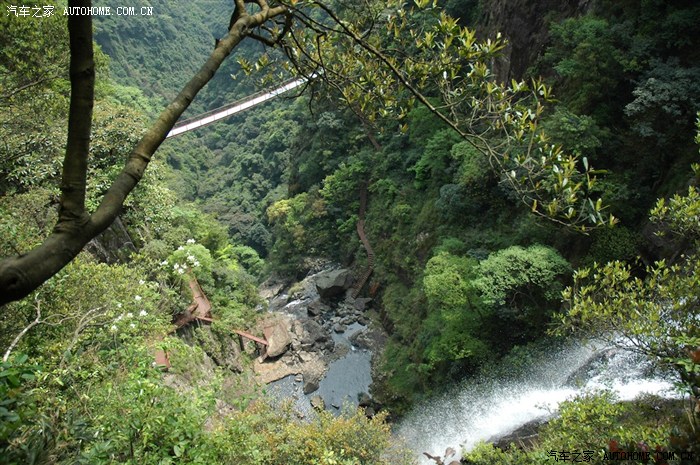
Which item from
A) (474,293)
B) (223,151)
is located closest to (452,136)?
(474,293)

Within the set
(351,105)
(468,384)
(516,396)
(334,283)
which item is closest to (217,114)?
(334,283)

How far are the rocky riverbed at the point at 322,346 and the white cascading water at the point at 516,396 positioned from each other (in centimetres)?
247

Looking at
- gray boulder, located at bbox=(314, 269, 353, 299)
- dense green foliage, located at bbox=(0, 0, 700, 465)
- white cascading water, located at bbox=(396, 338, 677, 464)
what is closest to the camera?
dense green foliage, located at bbox=(0, 0, 700, 465)

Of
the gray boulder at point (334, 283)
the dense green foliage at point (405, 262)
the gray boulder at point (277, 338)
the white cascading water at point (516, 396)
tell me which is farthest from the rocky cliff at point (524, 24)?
the gray boulder at point (277, 338)

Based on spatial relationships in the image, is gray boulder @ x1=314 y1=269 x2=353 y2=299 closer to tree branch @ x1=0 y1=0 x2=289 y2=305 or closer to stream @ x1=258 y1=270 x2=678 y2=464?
stream @ x1=258 y1=270 x2=678 y2=464

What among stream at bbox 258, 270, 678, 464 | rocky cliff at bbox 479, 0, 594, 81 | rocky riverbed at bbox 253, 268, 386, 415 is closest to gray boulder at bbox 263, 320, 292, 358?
rocky riverbed at bbox 253, 268, 386, 415

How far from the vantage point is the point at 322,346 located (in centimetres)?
1666

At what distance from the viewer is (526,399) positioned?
387 inches

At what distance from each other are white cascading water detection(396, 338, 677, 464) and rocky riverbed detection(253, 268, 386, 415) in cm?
247

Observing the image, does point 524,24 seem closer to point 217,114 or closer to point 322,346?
point 322,346

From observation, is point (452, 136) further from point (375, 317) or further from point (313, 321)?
point (313, 321)

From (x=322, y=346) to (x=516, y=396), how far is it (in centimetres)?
846

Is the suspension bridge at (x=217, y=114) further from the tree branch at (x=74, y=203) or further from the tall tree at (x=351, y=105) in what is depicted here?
the tree branch at (x=74, y=203)

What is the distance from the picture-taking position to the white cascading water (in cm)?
816
